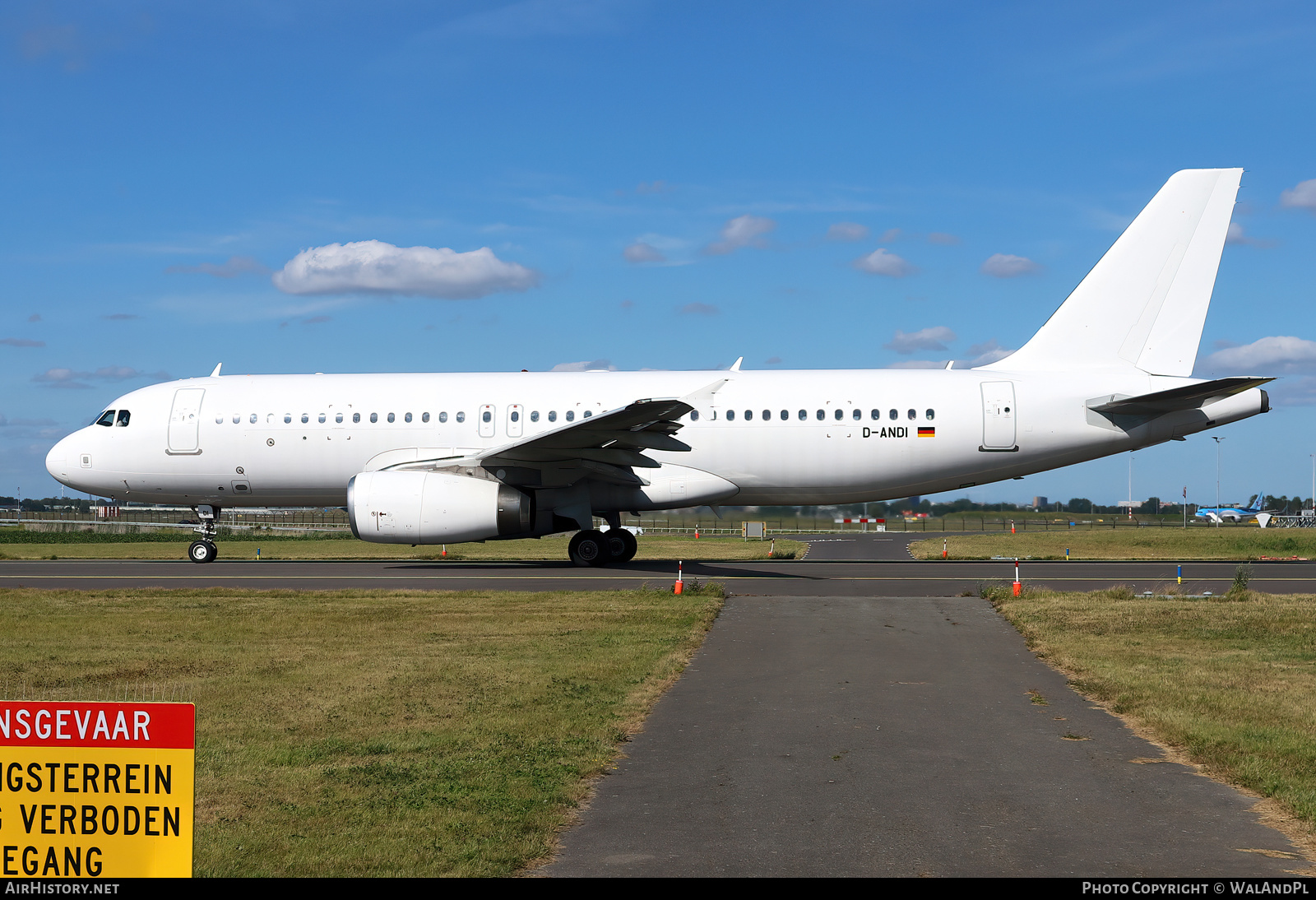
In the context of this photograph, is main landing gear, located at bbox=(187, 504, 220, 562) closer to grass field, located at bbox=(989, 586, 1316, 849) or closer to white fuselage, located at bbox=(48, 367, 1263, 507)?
white fuselage, located at bbox=(48, 367, 1263, 507)

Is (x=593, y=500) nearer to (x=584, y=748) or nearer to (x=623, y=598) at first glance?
(x=623, y=598)

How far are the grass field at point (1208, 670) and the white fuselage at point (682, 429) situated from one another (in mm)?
6309

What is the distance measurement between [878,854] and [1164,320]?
72.4 ft

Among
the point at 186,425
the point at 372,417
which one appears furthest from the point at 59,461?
the point at 372,417

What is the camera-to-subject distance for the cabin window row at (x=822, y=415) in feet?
77.5

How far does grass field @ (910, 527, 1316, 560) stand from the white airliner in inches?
297

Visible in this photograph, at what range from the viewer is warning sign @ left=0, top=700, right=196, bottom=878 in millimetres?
3549

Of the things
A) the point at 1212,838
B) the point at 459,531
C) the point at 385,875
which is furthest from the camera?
the point at 459,531

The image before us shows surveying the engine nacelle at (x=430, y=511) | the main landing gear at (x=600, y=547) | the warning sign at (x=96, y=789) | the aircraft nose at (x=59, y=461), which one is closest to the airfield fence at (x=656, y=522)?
the aircraft nose at (x=59, y=461)


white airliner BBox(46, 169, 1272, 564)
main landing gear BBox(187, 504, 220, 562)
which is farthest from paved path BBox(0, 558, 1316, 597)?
white airliner BBox(46, 169, 1272, 564)

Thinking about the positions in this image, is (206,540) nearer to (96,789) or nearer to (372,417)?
(372,417)

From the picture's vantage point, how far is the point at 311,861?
5008mm

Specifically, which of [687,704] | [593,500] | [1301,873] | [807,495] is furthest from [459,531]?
[1301,873]

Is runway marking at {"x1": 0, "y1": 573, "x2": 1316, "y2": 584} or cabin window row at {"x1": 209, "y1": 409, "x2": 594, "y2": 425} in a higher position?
cabin window row at {"x1": 209, "y1": 409, "x2": 594, "y2": 425}
